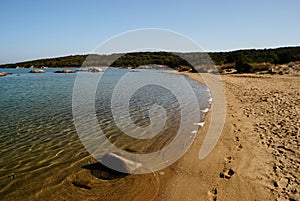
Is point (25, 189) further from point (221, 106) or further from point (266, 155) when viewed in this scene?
point (221, 106)

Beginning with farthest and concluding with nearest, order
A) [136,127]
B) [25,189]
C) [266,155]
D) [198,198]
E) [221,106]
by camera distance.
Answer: [221,106] → [136,127] → [266,155] → [25,189] → [198,198]

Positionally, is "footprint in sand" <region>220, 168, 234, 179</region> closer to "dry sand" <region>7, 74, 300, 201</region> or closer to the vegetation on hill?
"dry sand" <region>7, 74, 300, 201</region>

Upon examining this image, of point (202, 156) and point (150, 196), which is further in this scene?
point (202, 156)

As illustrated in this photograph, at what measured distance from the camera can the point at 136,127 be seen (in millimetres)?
10578

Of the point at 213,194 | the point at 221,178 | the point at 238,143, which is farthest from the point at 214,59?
the point at 213,194

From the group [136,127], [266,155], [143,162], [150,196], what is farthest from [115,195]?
[136,127]

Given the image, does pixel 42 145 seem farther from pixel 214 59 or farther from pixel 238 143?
pixel 214 59

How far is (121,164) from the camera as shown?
657 centimetres

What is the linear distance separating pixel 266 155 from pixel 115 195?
4580mm

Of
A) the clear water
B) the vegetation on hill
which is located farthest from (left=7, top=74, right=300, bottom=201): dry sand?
the vegetation on hill

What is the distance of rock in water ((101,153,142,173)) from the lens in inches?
254

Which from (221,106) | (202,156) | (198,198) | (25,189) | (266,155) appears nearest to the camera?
(198,198)

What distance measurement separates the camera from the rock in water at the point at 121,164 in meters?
6.45

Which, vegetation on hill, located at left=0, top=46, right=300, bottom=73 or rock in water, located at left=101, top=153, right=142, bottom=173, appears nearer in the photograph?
rock in water, located at left=101, top=153, right=142, bottom=173
